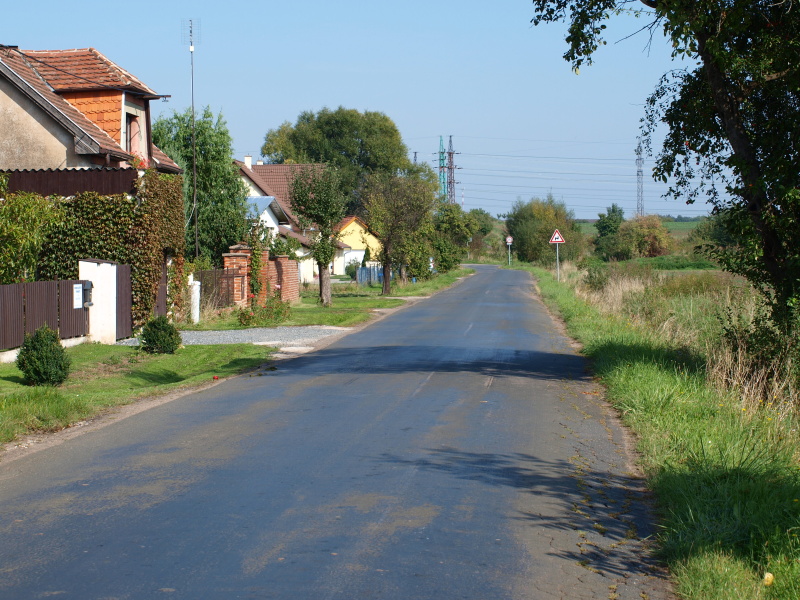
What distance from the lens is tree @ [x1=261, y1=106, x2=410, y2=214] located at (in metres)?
90.2

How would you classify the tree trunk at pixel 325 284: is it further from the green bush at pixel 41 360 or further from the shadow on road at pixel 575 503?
the shadow on road at pixel 575 503

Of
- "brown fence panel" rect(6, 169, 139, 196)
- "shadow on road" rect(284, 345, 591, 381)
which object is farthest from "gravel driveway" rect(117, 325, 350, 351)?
"brown fence panel" rect(6, 169, 139, 196)

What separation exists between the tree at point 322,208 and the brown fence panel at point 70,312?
16.0 meters

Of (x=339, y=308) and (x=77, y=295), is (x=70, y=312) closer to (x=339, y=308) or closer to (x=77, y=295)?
(x=77, y=295)

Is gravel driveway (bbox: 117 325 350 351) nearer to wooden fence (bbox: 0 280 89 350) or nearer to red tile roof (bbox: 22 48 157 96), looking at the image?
wooden fence (bbox: 0 280 89 350)

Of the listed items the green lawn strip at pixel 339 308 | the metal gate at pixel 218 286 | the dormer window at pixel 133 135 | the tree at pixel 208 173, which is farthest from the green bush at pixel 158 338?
the tree at pixel 208 173

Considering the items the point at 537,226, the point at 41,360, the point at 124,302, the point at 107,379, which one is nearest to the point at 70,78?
the point at 124,302

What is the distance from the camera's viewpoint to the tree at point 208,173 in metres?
37.5

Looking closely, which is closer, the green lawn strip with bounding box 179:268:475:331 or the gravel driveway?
the gravel driveway

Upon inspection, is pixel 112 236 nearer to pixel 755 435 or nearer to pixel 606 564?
pixel 755 435

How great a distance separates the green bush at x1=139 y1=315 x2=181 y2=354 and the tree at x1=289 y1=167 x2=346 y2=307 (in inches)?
638

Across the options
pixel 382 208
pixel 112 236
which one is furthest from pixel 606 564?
pixel 382 208

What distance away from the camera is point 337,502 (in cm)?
659

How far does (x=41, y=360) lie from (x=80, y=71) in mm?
13935
